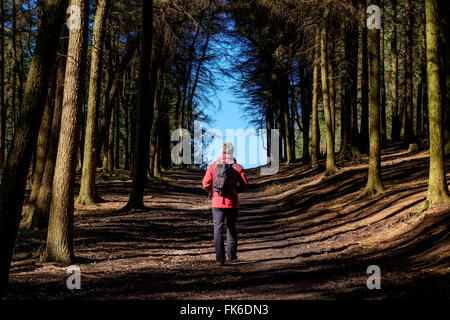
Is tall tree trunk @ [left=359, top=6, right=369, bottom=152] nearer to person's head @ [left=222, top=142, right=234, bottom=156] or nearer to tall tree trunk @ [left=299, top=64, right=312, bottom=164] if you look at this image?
tall tree trunk @ [left=299, top=64, right=312, bottom=164]

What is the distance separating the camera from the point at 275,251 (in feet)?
31.2

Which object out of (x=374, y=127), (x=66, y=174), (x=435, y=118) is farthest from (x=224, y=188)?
(x=374, y=127)

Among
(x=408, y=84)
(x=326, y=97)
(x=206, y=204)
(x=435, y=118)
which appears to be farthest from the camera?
(x=408, y=84)

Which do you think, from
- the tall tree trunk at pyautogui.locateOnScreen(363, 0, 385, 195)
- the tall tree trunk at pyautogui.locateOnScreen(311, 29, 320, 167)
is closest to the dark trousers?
the tall tree trunk at pyautogui.locateOnScreen(363, 0, 385, 195)

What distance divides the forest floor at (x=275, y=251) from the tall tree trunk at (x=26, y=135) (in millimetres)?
814

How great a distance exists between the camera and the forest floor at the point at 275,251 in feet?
20.3

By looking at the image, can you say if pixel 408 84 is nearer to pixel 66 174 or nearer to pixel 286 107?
pixel 286 107

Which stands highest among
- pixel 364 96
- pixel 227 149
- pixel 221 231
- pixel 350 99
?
pixel 364 96

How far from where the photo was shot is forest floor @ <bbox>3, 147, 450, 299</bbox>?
619 cm

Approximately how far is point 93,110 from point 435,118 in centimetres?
1138

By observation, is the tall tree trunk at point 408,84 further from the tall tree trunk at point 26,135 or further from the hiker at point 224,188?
the tall tree trunk at point 26,135

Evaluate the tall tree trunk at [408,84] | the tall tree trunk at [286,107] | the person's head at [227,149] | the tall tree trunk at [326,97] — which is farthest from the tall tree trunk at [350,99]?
the person's head at [227,149]

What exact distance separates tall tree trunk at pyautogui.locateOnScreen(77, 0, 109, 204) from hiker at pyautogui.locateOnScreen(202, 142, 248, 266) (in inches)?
349

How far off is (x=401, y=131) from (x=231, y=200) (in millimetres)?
25455
